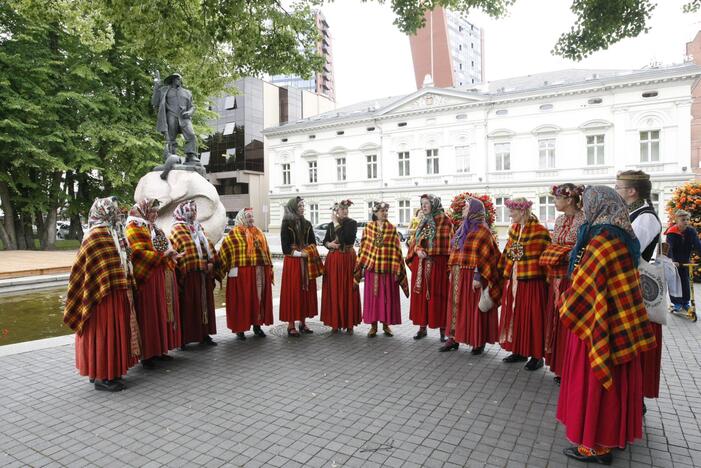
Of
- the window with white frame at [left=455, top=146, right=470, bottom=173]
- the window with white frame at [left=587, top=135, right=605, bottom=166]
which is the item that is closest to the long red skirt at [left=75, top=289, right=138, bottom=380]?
the window with white frame at [left=455, top=146, right=470, bottom=173]

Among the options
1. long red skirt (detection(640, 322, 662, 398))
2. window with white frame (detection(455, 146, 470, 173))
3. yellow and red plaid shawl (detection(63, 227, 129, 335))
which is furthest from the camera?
window with white frame (detection(455, 146, 470, 173))

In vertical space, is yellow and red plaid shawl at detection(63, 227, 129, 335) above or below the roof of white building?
below

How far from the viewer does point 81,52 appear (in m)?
18.5

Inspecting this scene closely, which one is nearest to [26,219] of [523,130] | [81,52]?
[81,52]

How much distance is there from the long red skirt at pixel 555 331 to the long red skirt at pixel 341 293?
2768 mm

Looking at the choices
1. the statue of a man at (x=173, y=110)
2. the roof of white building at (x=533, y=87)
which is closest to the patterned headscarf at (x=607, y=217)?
the statue of a man at (x=173, y=110)

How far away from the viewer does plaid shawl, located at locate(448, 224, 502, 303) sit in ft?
17.2

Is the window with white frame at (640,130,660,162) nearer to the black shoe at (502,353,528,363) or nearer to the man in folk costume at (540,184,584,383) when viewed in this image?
the black shoe at (502,353,528,363)

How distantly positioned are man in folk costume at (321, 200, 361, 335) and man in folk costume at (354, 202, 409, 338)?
7.1 inches

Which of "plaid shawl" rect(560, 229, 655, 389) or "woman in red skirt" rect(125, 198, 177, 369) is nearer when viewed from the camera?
"plaid shawl" rect(560, 229, 655, 389)

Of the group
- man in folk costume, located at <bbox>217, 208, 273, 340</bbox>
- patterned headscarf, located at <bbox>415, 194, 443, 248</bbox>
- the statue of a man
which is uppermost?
the statue of a man

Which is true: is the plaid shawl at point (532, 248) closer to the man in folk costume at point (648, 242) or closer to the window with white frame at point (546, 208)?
the man in folk costume at point (648, 242)

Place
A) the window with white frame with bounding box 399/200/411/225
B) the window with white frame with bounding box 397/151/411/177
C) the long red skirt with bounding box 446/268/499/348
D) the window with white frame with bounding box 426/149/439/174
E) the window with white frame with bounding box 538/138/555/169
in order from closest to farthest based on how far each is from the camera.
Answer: the long red skirt with bounding box 446/268/499/348 < the window with white frame with bounding box 538/138/555/169 < the window with white frame with bounding box 426/149/439/174 < the window with white frame with bounding box 399/200/411/225 < the window with white frame with bounding box 397/151/411/177

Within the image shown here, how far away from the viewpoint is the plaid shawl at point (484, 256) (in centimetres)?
525
